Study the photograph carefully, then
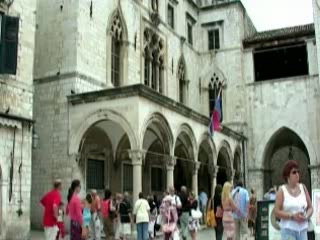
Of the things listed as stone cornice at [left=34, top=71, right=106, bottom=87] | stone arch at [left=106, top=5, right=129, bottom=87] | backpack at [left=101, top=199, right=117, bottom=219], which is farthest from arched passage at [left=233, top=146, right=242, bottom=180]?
backpack at [left=101, top=199, right=117, bottom=219]

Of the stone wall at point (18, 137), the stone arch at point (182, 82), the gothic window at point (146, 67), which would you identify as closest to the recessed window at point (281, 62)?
A: the stone arch at point (182, 82)

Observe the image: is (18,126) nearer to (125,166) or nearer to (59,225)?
(59,225)

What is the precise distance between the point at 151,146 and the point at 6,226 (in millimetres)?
9788

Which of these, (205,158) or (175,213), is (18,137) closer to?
(175,213)

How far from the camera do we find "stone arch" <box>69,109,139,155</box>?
16234mm

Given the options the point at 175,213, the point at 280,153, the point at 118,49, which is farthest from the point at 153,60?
the point at 280,153

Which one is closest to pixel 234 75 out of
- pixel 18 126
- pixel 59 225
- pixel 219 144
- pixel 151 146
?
pixel 219 144

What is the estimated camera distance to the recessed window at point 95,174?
18.9 metres

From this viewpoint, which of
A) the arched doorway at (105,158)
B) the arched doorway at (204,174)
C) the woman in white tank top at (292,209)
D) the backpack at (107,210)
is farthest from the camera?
the arched doorway at (204,174)

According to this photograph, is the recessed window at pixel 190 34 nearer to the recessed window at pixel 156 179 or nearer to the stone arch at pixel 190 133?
the recessed window at pixel 156 179

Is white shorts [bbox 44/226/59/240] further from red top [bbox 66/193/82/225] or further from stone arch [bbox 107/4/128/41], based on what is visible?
stone arch [bbox 107/4/128/41]

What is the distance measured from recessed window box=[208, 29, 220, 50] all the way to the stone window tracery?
6.23 meters

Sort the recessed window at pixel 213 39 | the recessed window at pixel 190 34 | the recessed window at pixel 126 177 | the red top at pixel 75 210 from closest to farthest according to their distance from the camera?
the red top at pixel 75 210
the recessed window at pixel 126 177
the recessed window at pixel 190 34
the recessed window at pixel 213 39

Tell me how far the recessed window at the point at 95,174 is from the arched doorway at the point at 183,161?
3.51 m
